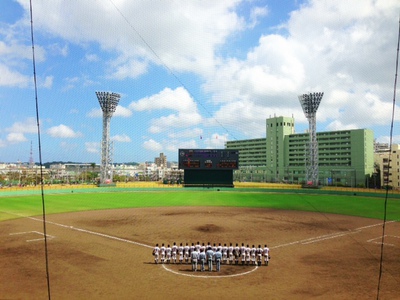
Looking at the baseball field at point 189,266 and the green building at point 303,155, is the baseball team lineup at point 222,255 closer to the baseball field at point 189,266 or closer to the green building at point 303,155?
the baseball field at point 189,266

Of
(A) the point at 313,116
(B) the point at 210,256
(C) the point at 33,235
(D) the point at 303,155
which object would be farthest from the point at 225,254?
(D) the point at 303,155

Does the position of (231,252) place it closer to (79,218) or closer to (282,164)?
(79,218)

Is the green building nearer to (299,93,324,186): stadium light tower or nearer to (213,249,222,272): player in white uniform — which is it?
(299,93,324,186): stadium light tower

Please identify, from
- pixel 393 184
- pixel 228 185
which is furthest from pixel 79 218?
pixel 393 184

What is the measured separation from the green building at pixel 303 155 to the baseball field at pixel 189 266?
92.0 metres

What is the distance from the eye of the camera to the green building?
129000mm

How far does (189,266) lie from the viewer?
751 inches

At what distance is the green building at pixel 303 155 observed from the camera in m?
129

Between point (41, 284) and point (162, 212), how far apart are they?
2814 cm

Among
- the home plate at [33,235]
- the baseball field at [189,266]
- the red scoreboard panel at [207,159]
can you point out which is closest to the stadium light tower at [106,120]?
the red scoreboard panel at [207,159]

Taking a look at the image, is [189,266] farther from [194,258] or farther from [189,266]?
[194,258]

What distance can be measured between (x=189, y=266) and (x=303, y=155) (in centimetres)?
14191

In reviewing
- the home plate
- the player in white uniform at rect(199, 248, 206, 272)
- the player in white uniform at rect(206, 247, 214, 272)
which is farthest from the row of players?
the home plate

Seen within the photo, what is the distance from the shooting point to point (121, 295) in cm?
1437
